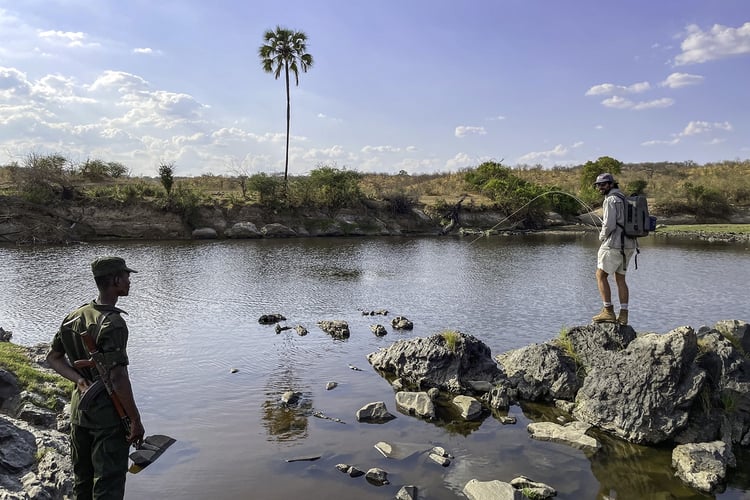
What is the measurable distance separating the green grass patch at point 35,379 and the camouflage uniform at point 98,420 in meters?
5.51

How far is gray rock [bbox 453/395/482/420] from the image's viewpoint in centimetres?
1067

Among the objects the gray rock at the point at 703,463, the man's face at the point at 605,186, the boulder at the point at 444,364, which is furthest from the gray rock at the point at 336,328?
the gray rock at the point at 703,463

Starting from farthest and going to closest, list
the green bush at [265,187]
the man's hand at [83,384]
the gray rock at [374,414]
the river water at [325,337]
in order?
the green bush at [265,187] < the gray rock at [374,414] < the river water at [325,337] < the man's hand at [83,384]

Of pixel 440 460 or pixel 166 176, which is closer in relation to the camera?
pixel 440 460

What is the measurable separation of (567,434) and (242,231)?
44676 mm

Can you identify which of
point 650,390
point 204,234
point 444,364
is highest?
point 204,234

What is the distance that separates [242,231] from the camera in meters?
51.1

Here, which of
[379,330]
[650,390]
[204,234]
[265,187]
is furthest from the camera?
[265,187]

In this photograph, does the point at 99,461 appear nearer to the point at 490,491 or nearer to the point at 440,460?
the point at 490,491

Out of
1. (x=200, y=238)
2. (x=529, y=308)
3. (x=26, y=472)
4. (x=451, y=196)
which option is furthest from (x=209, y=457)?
(x=451, y=196)

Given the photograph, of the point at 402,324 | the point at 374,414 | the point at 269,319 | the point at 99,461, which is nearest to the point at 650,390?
the point at 374,414

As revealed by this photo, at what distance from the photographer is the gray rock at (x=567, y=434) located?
9383mm

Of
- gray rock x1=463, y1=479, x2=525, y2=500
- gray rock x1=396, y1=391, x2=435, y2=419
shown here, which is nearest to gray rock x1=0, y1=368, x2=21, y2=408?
gray rock x1=396, y1=391, x2=435, y2=419

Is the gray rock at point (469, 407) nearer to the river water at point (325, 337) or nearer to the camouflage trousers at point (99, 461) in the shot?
the river water at point (325, 337)
